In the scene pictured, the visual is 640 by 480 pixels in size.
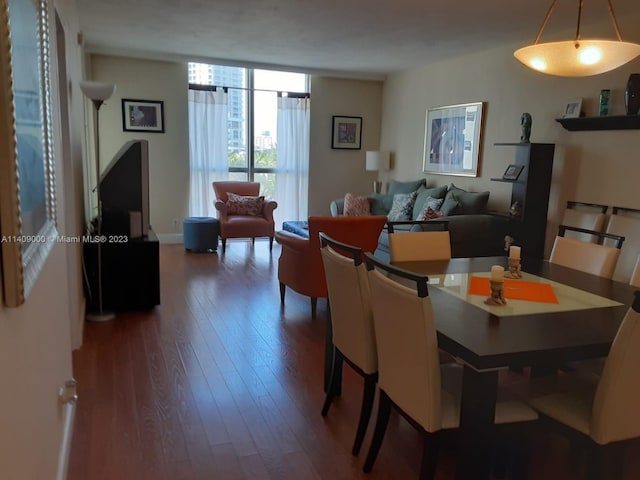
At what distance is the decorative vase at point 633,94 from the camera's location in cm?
388

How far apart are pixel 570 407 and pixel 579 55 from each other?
5.03 ft

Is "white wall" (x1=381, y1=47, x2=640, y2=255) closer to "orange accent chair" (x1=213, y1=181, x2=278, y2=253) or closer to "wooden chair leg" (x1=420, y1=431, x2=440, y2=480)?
"orange accent chair" (x1=213, y1=181, x2=278, y2=253)

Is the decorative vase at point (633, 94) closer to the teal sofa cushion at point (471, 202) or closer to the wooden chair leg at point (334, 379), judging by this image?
the teal sofa cushion at point (471, 202)

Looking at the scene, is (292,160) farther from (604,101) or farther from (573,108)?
(604,101)

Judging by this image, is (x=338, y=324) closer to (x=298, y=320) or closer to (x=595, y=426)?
(x=595, y=426)

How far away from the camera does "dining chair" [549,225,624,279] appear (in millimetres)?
2701

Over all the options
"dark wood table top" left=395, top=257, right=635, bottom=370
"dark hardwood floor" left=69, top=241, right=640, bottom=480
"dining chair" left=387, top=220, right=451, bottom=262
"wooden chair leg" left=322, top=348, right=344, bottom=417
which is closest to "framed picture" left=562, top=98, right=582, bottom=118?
"dining chair" left=387, top=220, right=451, bottom=262

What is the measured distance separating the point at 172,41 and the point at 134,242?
2.82 metres

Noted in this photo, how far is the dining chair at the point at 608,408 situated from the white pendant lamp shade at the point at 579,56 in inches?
49.9

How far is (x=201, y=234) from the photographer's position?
634 centimetres

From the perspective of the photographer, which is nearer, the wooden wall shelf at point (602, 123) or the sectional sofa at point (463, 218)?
the wooden wall shelf at point (602, 123)

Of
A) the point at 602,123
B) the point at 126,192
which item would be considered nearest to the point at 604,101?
the point at 602,123

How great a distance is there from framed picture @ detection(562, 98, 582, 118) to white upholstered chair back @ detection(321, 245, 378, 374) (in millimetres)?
3339

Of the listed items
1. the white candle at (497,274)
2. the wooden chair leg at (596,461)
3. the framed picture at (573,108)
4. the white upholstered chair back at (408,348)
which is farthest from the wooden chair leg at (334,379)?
the framed picture at (573,108)
